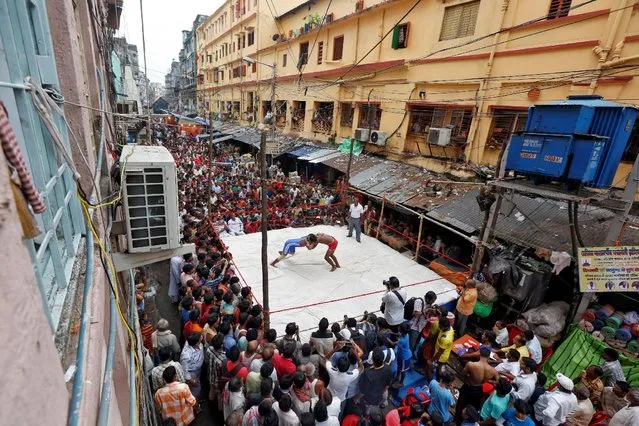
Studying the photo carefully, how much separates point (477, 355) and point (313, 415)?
287cm

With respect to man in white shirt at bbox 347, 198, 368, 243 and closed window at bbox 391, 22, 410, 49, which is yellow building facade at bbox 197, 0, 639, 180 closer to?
closed window at bbox 391, 22, 410, 49

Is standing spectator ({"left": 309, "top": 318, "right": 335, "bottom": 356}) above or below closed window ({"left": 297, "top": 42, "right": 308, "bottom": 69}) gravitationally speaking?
below

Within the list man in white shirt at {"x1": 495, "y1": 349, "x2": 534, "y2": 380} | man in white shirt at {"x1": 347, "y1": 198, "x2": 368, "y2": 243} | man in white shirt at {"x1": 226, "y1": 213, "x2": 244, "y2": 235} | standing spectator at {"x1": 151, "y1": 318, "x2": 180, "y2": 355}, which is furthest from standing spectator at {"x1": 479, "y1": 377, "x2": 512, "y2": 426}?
man in white shirt at {"x1": 226, "y1": 213, "x2": 244, "y2": 235}

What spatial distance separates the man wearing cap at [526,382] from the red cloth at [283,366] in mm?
3282

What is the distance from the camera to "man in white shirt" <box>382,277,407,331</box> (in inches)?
251

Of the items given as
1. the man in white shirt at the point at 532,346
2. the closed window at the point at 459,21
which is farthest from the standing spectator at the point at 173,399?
the closed window at the point at 459,21

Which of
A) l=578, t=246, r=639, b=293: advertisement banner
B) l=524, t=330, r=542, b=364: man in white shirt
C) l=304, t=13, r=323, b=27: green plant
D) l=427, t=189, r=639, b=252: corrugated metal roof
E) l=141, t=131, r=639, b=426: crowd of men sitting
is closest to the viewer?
l=141, t=131, r=639, b=426: crowd of men sitting

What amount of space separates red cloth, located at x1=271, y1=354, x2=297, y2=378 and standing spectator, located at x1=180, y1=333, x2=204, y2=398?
1.18m

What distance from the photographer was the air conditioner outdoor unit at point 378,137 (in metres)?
15.4

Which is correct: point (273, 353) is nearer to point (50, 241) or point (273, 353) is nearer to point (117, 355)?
point (117, 355)

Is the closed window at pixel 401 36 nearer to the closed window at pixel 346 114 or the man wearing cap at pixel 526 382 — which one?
the closed window at pixel 346 114

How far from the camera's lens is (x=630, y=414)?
14.2 ft

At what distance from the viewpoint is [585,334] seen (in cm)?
646

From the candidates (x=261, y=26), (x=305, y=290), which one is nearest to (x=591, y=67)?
(x=305, y=290)
